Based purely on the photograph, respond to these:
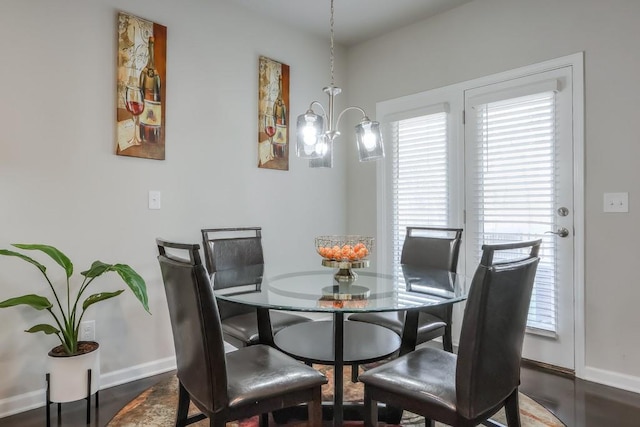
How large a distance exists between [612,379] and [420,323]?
4.31ft

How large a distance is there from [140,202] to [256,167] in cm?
95

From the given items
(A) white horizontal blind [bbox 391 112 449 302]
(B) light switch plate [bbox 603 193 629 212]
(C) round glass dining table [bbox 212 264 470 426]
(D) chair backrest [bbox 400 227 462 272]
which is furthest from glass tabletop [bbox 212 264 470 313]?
(B) light switch plate [bbox 603 193 629 212]

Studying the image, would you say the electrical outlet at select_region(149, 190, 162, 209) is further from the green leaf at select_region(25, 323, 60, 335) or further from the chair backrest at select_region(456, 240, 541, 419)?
the chair backrest at select_region(456, 240, 541, 419)

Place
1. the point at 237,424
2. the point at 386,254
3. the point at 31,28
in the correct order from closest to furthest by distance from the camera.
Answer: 1. the point at 237,424
2. the point at 31,28
3. the point at 386,254

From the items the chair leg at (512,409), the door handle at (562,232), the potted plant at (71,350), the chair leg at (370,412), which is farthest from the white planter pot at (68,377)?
the door handle at (562,232)

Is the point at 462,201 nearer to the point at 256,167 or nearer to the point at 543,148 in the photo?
the point at 543,148

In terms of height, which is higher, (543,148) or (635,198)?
(543,148)

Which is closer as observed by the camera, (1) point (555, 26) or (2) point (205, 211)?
(1) point (555, 26)

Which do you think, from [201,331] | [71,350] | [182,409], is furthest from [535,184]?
Result: [71,350]

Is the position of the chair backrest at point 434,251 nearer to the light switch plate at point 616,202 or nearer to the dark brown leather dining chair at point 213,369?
the light switch plate at point 616,202

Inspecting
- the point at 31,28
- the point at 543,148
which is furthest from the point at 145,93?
the point at 543,148

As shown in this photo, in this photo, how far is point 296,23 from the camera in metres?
3.42

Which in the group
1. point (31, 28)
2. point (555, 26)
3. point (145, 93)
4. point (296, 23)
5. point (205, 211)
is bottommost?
point (205, 211)

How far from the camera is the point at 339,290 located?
188cm
